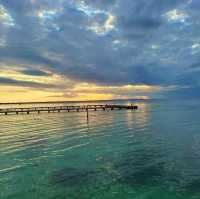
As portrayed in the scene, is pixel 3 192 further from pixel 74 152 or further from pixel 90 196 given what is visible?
pixel 74 152

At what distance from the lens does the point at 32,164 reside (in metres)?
21.8

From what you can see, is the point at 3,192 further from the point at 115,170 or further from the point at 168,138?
the point at 168,138

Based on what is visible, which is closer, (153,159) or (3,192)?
(3,192)

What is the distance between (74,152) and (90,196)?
11537 millimetres

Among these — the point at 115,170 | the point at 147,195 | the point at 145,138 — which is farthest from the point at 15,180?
the point at 145,138

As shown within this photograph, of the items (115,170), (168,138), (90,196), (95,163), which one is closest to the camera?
(90,196)

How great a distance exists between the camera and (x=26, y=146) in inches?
1152

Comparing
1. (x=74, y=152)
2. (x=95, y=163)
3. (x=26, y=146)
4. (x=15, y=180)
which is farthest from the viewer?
(x=26, y=146)

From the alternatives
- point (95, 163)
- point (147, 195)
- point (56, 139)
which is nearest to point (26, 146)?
point (56, 139)

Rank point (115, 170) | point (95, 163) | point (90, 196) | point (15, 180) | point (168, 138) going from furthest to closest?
Result: point (168, 138), point (95, 163), point (115, 170), point (15, 180), point (90, 196)

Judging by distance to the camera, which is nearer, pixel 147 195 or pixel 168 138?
pixel 147 195

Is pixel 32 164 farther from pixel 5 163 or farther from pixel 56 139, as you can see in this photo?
pixel 56 139

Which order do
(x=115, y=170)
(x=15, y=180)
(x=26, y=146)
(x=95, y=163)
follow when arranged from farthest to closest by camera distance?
(x=26, y=146), (x=95, y=163), (x=115, y=170), (x=15, y=180)

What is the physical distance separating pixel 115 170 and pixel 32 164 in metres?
7.54
